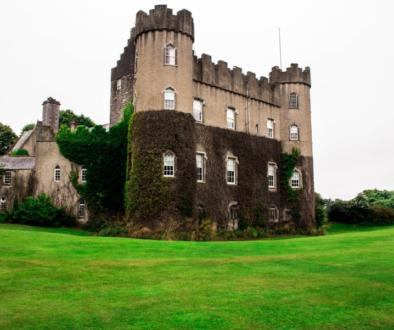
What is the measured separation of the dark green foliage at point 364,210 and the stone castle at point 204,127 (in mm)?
15073

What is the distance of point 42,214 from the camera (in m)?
32.2

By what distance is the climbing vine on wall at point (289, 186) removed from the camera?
3758 cm

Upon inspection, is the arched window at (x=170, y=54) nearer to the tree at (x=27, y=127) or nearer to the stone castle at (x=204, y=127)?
the stone castle at (x=204, y=127)

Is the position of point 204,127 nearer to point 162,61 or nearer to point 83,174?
point 162,61

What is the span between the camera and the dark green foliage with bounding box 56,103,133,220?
3134 cm

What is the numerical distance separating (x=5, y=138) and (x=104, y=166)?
41.8 meters

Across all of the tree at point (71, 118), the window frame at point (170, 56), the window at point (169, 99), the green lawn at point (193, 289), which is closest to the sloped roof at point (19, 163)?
the window at point (169, 99)

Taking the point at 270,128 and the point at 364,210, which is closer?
the point at 270,128

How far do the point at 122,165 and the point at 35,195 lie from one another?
9290 mm

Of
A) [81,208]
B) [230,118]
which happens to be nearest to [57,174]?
[81,208]

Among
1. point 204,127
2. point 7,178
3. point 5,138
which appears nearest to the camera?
point 204,127

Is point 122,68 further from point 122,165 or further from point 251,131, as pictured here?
point 251,131

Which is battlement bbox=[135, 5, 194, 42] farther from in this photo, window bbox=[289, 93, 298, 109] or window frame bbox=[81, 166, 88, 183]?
window bbox=[289, 93, 298, 109]

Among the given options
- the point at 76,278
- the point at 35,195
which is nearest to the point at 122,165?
the point at 35,195
